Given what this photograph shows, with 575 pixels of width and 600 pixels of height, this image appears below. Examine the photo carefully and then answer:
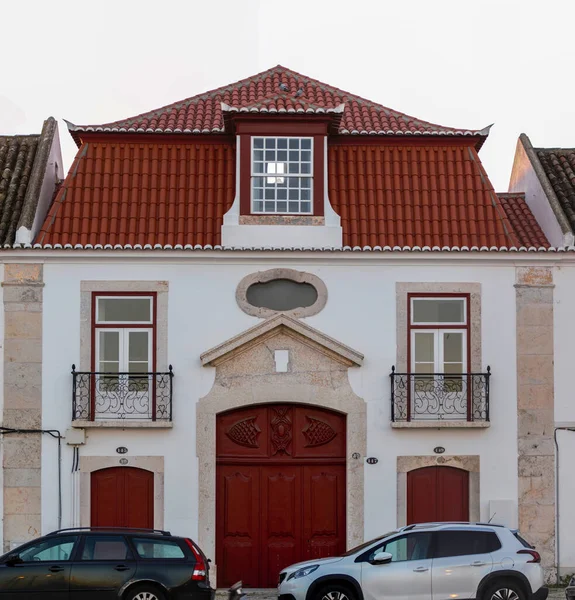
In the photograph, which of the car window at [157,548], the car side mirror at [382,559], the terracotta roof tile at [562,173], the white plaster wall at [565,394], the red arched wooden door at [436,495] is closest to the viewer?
the car window at [157,548]

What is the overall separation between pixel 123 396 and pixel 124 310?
1472 mm

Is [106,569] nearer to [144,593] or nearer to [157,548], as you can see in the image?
[144,593]

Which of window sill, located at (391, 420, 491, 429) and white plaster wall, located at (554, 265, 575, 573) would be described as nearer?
window sill, located at (391, 420, 491, 429)

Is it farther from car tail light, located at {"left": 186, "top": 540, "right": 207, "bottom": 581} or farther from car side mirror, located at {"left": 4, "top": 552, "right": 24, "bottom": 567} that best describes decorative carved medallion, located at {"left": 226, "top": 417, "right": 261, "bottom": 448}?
car side mirror, located at {"left": 4, "top": 552, "right": 24, "bottom": 567}

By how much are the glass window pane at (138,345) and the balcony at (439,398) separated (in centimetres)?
420

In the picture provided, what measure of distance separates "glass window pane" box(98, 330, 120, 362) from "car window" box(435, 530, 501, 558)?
6.64 metres

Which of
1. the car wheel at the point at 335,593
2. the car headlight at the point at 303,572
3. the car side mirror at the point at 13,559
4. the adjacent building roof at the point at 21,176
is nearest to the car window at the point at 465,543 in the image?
the car wheel at the point at 335,593

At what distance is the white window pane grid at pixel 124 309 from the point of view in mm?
20844

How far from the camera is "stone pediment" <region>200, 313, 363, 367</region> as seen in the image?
20547 mm

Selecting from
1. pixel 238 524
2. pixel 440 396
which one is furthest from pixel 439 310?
pixel 238 524

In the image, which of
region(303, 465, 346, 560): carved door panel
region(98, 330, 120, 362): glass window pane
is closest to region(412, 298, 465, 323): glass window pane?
region(303, 465, 346, 560): carved door panel

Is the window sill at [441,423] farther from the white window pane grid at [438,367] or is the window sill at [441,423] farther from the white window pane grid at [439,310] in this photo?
the white window pane grid at [439,310]

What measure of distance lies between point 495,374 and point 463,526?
13.5ft

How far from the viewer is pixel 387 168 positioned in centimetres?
2202
